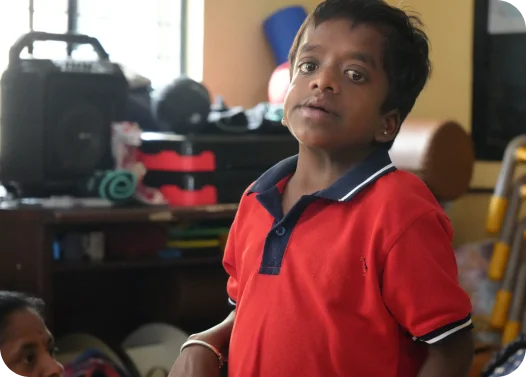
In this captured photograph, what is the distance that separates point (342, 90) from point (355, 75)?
0.09ft

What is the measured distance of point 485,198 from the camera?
3.27 meters

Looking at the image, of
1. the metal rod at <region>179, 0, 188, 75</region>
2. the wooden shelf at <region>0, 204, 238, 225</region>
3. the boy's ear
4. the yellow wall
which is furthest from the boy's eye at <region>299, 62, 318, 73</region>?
the yellow wall

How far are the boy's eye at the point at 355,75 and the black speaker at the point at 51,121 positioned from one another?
142 centimetres

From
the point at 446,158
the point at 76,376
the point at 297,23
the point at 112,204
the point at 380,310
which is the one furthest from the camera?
the point at 297,23

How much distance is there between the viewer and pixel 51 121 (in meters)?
2.22

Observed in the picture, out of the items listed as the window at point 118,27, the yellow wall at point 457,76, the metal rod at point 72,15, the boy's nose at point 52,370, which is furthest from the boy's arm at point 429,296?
the yellow wall at point 457,76

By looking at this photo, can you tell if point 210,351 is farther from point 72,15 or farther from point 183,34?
point 183,34

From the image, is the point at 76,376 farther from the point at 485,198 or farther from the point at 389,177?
the point at 485,198

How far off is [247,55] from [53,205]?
128 cm

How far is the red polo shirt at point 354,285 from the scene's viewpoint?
0.88 m

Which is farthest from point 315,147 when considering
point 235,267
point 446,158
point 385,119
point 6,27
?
point 6,27

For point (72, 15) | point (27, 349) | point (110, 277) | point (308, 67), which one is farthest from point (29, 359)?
point (72, 15)

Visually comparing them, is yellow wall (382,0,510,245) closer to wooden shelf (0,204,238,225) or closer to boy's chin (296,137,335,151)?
wooden shelf (0,204,238,225)

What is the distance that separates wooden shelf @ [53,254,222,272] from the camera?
87.3 inches
